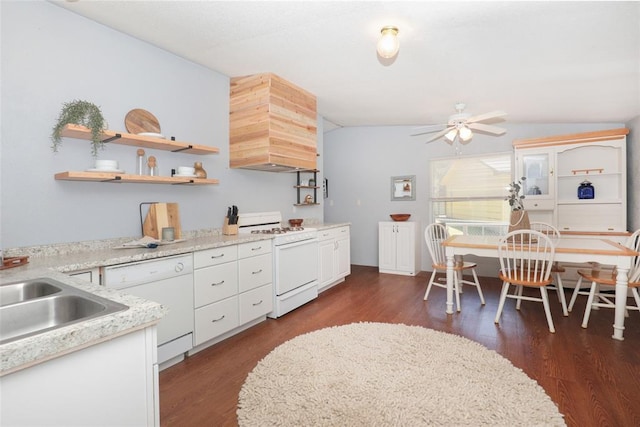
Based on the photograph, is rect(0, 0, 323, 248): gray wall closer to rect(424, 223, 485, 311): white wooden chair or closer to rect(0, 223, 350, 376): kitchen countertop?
rect(0, 223, 350, 376): kitchen countertop

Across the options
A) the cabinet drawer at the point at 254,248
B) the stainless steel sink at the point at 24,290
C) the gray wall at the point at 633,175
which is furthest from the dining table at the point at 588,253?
the stainless steel sink at the point at 24,290

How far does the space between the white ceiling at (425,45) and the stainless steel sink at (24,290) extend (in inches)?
75.1

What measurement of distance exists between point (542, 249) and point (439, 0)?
2403 mm

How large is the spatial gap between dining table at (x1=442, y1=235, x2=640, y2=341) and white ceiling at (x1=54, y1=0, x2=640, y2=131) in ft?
5.09

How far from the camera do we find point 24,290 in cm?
130

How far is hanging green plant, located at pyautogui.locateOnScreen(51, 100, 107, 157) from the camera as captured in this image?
216 centimetres

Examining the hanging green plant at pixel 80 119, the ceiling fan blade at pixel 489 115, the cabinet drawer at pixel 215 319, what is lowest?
the cabinet drawer at pixel 215 319

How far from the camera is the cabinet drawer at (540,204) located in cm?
437

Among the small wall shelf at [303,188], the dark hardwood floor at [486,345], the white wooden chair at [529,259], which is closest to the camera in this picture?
the dark hardwood floor at [486,345]

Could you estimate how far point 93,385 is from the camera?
2.81ft

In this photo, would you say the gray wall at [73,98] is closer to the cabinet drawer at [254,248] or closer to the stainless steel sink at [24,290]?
the cabinet drawer at [254,248]

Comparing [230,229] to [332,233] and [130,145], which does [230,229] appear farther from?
[332,233]

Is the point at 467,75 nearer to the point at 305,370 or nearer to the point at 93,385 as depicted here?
the point at 305,370

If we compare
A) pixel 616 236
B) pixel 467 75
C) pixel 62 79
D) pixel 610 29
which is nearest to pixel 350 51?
pixel 467 75
